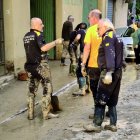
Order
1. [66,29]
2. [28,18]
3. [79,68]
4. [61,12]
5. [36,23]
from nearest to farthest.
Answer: [36,23] → [79,68] → [28,18] → [66,29] → [61,12]

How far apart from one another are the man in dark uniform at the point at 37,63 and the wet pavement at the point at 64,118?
0.33m

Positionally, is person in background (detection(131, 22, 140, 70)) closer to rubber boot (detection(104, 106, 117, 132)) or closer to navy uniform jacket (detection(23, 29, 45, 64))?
navy uniform jacket (detection(23, 29, 45, 64))

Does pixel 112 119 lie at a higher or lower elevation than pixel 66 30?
lower

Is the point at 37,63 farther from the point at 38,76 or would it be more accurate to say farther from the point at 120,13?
the point at 120,13

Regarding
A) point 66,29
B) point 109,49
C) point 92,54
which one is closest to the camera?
point 109,49

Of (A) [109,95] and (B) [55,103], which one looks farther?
(B) [55,103]

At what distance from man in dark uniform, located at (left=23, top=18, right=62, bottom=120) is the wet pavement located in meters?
0.33

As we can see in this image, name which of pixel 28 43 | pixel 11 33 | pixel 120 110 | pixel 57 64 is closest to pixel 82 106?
pixel 120 110

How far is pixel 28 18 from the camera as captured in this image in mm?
11125

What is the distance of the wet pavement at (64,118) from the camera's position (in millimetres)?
5969

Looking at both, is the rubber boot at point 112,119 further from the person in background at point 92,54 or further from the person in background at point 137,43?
the person in background at point 137,43

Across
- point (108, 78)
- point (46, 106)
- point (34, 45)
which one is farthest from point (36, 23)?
point (108, 78)

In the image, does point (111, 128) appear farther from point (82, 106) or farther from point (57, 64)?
point (57, 64)

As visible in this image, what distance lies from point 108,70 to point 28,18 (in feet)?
20.0
